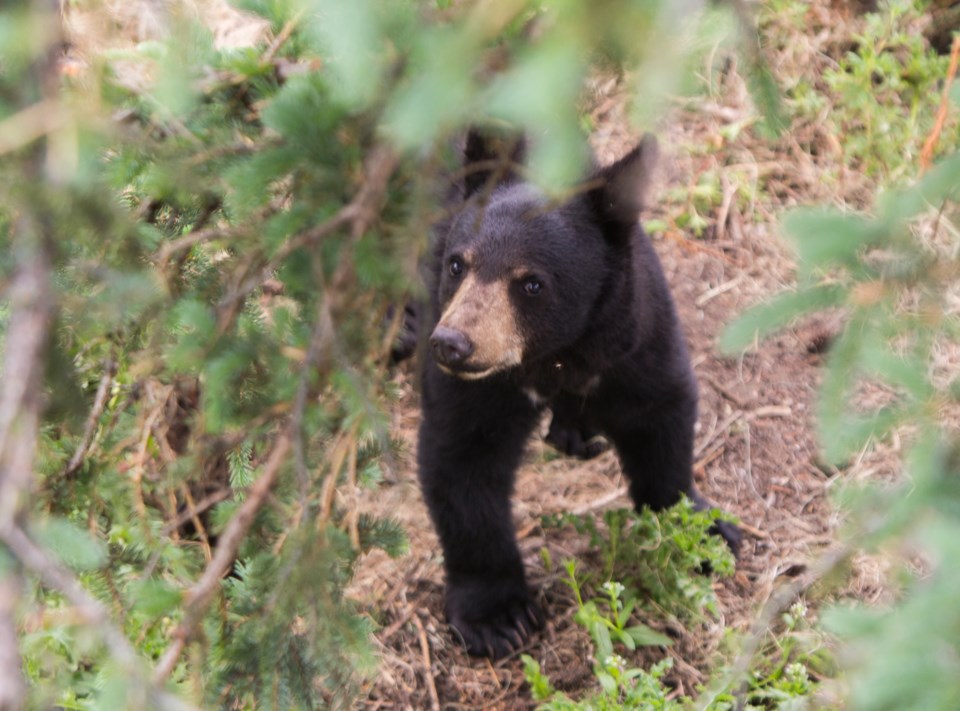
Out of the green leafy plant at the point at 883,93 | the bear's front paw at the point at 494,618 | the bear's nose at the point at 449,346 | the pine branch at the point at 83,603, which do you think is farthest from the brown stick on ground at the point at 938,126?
the pine branch at the point at 83,603

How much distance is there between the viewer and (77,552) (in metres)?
1.49

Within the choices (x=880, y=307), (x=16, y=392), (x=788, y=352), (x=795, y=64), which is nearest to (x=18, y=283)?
(x=16, y=392)

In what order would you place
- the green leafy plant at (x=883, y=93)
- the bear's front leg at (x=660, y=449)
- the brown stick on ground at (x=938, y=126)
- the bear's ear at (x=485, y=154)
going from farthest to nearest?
the green leafy plant at (x=883, y=93), the brown stick on ground at (x=938, y=126), the bear's front leg at (x=660, y=449), the bear's ear at (x=485, y=154)

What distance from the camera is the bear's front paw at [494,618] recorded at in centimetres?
368

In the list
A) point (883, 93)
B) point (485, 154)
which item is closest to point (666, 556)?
point (485, 154)

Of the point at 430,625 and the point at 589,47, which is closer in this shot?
the point at 589,47

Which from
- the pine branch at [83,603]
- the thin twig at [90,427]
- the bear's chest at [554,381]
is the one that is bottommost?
the bear's chest at [554,381]

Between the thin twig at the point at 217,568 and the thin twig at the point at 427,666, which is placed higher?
the thin twig at the point at 217,568

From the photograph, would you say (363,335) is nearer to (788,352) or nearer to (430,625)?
(430,625)

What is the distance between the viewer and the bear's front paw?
3.68 m

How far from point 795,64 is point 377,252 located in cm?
506

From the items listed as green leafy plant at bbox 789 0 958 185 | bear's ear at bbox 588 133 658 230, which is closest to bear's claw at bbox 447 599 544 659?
bear's ear at bbox 588 133 658 230

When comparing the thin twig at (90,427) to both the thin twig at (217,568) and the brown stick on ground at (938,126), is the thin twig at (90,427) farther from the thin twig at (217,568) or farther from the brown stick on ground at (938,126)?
the brown stick on ground at (938,126)

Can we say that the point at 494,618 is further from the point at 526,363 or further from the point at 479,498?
the point at 526,363
